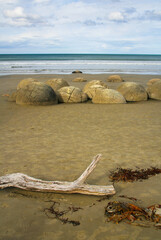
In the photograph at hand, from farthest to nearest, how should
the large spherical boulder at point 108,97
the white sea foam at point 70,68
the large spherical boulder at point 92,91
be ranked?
the white sea foam at point 70,68 → the large spherical boulder at point 92,91 → the large spherical boulder at point 108,97

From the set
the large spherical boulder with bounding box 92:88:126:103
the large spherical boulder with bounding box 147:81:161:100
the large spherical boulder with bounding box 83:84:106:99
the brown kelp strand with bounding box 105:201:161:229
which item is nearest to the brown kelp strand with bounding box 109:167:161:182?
the brown kelp strand with bounding box 105:201:161:229

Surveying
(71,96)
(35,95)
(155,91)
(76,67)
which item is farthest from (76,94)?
(76,67)

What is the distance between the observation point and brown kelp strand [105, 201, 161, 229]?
3.22 meters

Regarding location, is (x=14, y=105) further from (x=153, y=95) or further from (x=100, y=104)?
(x=153, y=95)

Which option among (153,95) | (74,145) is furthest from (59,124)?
(153,95)

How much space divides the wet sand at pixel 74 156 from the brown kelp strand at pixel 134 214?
92mm

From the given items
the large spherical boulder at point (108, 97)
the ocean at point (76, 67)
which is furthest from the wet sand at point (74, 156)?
the ocean at point (76, 67)

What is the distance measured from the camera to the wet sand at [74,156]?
3154 mm

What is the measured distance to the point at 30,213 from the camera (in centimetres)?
346

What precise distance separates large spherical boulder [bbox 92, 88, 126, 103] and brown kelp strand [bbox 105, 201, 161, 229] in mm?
8763

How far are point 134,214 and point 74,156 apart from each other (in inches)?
93.2

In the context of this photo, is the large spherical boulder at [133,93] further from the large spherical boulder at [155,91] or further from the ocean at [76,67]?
the ocean at [76,67]

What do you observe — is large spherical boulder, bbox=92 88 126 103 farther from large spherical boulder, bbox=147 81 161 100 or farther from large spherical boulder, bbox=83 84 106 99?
large spherical boulder, bbox=147 81 161 100

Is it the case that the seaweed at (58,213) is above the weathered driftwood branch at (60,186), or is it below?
below
